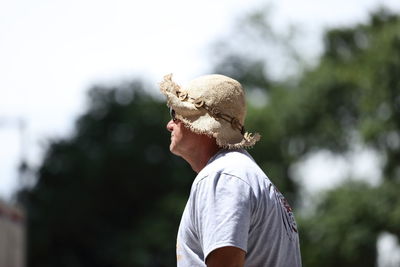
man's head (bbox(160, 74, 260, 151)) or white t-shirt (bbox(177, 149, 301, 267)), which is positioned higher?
man's head (bbox(160, 74, 260, 151))

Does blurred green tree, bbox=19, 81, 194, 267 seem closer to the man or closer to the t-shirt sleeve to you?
the man

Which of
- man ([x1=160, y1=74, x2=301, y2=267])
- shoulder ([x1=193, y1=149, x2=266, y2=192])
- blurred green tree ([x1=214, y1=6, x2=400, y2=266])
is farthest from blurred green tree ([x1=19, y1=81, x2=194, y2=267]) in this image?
shoulder ([x1=193, y1=149, x2=266, y2=192])

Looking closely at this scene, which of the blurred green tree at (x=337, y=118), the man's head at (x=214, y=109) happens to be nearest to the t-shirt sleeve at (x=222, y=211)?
the man's head at (x=214, y=109)

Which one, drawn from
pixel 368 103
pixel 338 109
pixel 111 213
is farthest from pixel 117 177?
pixel 368 103

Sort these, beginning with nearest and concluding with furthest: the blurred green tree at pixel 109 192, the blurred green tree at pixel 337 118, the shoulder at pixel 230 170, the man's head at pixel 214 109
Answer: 1. the shoulder at pixel 230 170
2. the man's head at pixel 214 109
3. the blurred green tree at pixel 337 118
4. the blurred green tree at pixel 109 192

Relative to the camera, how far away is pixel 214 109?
176 inches

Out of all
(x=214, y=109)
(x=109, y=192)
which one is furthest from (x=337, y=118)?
(x=214, y=109)

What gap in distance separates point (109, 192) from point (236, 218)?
53.7 m

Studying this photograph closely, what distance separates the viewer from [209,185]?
13.8 ft

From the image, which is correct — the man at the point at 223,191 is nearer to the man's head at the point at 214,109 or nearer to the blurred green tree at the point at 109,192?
the man's head at the point at 214,109

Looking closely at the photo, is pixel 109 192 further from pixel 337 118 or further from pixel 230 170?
pixel 230 170

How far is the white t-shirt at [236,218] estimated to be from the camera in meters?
4.12

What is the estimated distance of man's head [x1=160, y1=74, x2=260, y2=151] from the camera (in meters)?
4.47

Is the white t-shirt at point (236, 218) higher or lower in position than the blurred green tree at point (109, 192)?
lower
